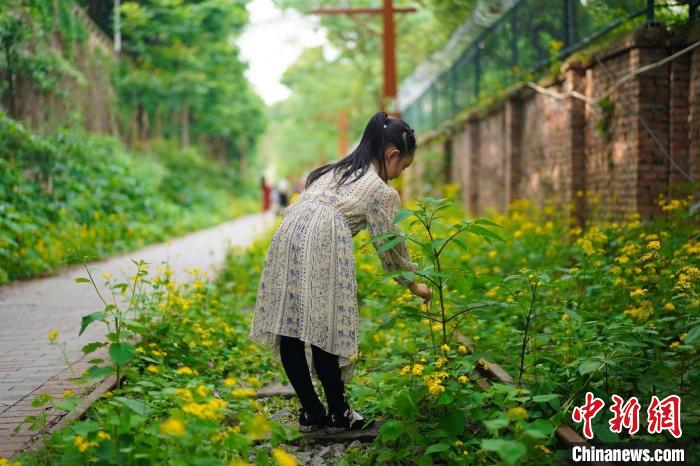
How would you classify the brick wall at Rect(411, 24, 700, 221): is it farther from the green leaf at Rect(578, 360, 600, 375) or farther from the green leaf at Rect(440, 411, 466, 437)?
the green leaf at Rect(440, 411, 466, 437)

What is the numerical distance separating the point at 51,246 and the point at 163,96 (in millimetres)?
16048

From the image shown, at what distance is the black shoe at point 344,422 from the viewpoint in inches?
161

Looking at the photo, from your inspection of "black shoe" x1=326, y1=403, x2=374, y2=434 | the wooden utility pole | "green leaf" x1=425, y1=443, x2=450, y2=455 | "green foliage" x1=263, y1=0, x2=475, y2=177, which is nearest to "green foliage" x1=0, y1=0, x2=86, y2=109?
the wooden utility pole

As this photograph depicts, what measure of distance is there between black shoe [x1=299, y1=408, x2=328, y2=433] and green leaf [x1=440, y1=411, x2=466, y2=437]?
77cm

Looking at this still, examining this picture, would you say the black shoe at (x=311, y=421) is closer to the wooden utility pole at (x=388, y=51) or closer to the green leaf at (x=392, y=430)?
the green leaf at (x=392, y=430)

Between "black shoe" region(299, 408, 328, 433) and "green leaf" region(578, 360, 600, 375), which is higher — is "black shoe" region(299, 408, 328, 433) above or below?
below

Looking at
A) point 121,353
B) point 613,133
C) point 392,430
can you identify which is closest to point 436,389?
point 392,430

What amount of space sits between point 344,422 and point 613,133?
19.9ft

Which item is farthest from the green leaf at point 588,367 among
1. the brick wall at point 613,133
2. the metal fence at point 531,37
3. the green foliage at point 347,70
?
the green foliage at point 347,70

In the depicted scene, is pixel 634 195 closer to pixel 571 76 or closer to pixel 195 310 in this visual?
pixel 571 76

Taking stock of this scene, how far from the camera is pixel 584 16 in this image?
9.62 meters

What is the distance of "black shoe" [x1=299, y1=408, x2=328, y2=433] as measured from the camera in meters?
4.11

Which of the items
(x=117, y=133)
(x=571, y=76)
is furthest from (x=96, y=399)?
(x=117, y=133)

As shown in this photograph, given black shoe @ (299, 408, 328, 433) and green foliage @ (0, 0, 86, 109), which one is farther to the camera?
green foliage @ (0, 0, 86, 109)
